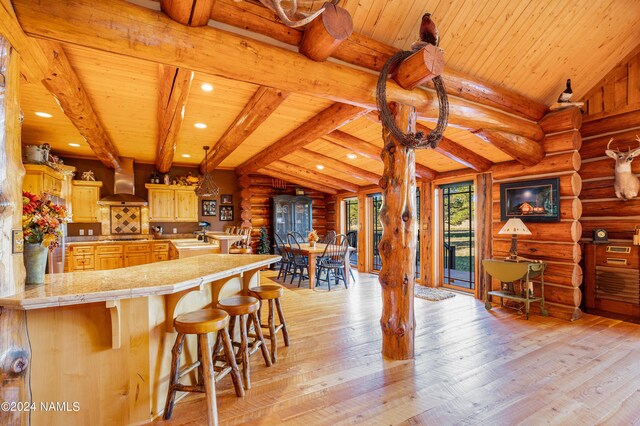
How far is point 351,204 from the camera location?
8.78 meters

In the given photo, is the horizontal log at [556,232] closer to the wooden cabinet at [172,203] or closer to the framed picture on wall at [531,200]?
the framed picture on wall at [531,200]

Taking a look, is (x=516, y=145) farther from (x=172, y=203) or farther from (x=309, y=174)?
(x=172, y=203)

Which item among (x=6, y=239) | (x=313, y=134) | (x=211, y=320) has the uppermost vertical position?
(x=313, y=134)

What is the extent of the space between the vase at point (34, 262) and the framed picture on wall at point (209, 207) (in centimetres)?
559

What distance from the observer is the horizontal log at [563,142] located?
382cm

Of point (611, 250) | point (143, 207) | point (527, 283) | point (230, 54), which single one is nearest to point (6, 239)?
point (230, 54)

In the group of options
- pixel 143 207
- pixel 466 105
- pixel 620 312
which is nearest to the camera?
pixel 466 105

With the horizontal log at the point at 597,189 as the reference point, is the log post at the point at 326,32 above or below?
above

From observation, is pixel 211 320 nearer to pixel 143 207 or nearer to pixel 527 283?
pixel 527 283

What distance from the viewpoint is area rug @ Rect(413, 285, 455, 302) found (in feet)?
15.8

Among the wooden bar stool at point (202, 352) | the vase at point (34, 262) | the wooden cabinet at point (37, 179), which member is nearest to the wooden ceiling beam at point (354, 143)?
the wooden bar stool at point (202, 352)

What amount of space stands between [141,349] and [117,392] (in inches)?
10.4

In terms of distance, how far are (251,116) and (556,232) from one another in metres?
4.22

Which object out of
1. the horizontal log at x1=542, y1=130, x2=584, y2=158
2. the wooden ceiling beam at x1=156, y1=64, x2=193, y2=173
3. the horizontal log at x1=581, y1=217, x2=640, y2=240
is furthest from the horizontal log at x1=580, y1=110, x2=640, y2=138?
the wooden ceiling beam at x1=156, y1=64, x2=193, y2=173
